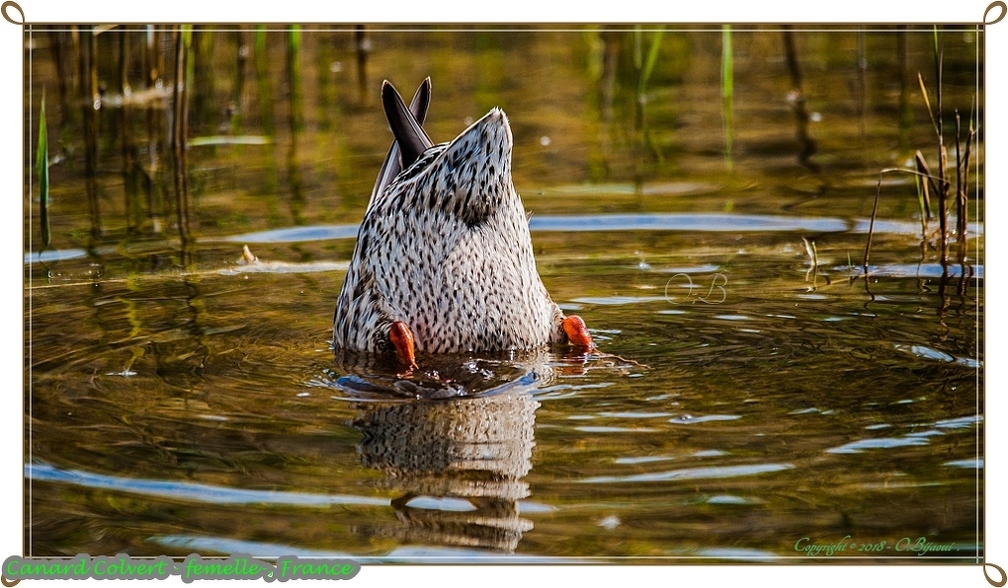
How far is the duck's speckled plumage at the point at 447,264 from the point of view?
18.7 ft

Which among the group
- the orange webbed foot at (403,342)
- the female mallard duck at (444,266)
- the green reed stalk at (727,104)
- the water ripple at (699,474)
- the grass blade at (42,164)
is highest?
the green reed stalk at (727,104)

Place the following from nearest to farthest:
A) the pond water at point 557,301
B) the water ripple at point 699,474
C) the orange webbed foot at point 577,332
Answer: the pond water at point 557,301 → the water ripple at point 699,474 → the orange webbed foot at point 577,332

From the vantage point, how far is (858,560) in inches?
166

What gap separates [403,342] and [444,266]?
1.19ft

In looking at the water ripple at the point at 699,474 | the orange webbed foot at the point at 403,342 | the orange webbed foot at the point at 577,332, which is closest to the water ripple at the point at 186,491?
the water ripple at the point at 699,474

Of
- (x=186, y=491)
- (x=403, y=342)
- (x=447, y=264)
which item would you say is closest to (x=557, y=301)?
(x=447, y=264)

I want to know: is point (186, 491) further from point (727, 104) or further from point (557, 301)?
point (727, 104)

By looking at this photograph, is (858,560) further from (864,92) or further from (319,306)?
(864,92)

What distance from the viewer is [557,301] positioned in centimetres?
674

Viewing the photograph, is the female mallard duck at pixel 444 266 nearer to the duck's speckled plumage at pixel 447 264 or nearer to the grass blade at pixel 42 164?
the duck's speckled plumage at pixel 447 264

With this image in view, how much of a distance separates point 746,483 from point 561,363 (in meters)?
1.43

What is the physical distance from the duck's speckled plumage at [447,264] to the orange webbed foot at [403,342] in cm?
7

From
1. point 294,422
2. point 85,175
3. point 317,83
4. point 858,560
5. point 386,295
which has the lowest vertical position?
point 858,560

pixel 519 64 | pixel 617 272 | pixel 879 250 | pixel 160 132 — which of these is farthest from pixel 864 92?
pixel 160 132
